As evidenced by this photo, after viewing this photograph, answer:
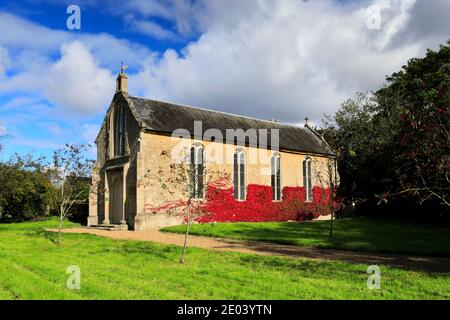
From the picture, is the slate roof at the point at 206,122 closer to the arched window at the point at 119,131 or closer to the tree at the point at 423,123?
the arched window at the point at 119,131

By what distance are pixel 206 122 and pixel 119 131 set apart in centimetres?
651

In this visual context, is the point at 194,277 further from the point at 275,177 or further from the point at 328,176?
the point at 275,177

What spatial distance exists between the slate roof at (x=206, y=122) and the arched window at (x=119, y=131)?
1.63 m

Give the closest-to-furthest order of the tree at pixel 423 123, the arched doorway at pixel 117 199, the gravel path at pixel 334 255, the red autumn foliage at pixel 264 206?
the tree at pixel 423 123
the gravel path at pixel 334 255
the arched doorway at pixel 117 199
the red autumn foliage at pixel 264 206

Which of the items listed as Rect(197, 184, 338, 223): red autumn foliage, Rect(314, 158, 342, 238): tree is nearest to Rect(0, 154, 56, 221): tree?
Rect(197, 184, 338, 223): red autumn foliage

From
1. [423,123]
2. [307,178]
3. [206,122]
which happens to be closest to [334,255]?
[423,123]

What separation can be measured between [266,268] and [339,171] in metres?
31.1

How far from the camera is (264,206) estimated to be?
110 feet

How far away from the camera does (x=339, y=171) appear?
135 ft

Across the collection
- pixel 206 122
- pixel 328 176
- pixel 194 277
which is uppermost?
pixel 206 122

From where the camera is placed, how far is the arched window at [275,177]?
35.0m

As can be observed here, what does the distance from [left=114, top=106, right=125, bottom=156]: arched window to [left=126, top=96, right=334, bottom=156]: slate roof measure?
163cm

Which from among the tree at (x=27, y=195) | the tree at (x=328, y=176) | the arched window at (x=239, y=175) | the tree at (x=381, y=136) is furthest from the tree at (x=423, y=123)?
the tree at (x=27, y=195)

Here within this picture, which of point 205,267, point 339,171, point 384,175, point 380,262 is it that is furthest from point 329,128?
point 205,267
